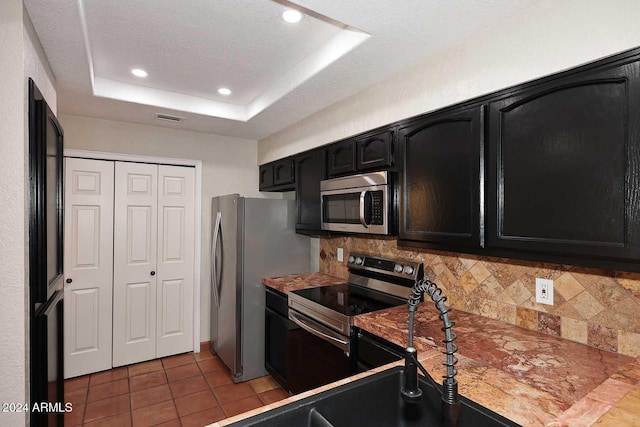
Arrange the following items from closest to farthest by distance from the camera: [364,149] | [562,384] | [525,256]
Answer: [562,384], [525,256], [364,149]

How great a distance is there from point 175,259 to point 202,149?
1.24m

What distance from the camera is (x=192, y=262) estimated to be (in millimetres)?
3771

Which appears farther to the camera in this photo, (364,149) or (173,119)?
(173,119)

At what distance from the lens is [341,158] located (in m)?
2.69

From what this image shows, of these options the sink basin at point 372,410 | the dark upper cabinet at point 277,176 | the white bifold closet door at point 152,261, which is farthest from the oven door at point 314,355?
the white bifold closet door at point 152,261

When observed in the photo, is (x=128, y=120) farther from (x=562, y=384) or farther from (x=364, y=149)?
(x=562, y=384)

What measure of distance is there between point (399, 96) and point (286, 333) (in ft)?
6.61

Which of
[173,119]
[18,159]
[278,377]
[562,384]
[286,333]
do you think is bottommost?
[278,377]

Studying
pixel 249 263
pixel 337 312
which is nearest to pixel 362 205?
pixel 337 312

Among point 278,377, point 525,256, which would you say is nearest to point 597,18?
point 525,256

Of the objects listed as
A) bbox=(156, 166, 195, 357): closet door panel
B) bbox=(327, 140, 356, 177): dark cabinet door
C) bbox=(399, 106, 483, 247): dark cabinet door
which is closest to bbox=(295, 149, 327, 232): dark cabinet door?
bbox=(327, 140, 356, 177): dark cabinet door

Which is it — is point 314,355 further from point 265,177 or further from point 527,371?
point 265,177

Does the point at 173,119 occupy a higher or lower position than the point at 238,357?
higher

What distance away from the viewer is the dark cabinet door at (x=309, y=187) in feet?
9.60
